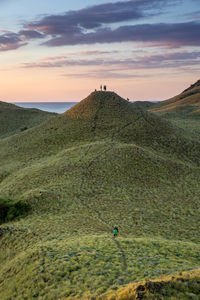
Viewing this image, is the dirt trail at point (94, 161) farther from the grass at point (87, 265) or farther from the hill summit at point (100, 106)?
the hill summit at point (100, 106)

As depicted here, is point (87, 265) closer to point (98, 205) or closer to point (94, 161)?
point (98, 205)

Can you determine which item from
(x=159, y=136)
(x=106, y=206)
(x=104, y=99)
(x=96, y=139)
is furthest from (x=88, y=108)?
(x=106, y=206)

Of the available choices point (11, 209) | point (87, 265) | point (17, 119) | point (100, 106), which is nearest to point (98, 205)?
point (11, 209)

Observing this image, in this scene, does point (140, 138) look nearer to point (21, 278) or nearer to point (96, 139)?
point (96, 139)

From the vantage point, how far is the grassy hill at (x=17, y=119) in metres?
106

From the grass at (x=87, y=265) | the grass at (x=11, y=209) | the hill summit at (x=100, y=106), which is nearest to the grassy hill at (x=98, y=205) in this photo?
the grass at (x=87, y=265)

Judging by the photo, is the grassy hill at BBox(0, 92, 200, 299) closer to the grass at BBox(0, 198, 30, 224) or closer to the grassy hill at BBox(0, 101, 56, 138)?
the grass at BBox(0, 198, 30, 224)

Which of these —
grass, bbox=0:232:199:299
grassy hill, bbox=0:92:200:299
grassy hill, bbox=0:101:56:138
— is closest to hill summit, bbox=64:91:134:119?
grassy hill, bbox=0:92:200:299

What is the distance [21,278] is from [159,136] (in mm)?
50292

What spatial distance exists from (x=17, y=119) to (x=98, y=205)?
96942 mm

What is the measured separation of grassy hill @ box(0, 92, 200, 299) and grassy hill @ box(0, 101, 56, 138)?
36740mm

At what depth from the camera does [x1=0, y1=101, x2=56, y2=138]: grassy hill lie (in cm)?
10622

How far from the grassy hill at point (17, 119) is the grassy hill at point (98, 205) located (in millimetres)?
36740

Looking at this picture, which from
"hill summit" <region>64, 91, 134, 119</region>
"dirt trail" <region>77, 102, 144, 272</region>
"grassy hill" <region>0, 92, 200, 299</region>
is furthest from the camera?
"hill summit" <region>64, 91, 134, 119</region>
